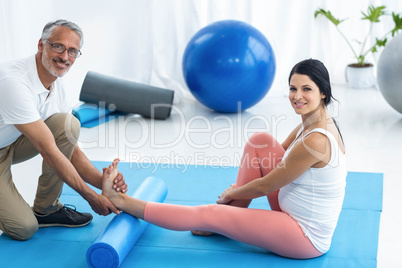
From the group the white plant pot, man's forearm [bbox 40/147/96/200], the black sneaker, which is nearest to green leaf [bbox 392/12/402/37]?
the white plant pot

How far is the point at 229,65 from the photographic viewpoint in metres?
4.35

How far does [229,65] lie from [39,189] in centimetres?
207

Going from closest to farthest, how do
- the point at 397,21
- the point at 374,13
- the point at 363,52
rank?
the point at 397,21, the point at 374,13, the point at 363,52

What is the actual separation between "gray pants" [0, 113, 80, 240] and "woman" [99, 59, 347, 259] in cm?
46

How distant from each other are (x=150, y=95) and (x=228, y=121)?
717 mm

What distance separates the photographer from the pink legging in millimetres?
2322

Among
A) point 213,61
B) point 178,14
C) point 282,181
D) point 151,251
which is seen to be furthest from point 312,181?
point 178,14

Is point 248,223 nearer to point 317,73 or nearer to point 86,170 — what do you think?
point 317,73

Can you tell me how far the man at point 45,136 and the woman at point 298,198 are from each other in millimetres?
333

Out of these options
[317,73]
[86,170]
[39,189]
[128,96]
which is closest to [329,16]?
[128,96]

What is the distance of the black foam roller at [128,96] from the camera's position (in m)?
4.67

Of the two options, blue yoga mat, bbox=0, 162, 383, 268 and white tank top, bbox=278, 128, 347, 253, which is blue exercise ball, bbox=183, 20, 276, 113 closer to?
blue yoga mat, bbox=0, 162, 383, 268

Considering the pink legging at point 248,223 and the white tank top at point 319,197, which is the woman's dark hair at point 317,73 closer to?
the white tank top at point 319,197

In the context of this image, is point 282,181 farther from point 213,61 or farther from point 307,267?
point 213,61
